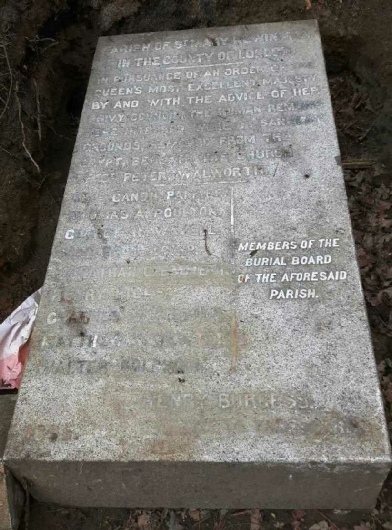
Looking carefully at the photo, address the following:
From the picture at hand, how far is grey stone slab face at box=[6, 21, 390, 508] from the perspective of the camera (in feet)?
7.19

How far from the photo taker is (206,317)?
254 centimetres

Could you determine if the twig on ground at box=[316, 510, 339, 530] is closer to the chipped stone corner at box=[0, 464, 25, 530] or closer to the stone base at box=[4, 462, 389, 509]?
the stone base at box=[4, 462, 389, 509]

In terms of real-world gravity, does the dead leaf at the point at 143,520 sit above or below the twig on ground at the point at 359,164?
below

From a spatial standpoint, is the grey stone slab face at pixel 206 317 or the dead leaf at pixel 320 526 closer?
the grey stone slab face at pixel 206 317

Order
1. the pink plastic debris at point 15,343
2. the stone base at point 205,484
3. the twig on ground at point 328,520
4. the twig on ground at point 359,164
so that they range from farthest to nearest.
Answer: the twig on ground at point 359,164 < the pink plastic debris at point 15,343 < the twig on ground at point 328,520 < the stone base at point 205,484

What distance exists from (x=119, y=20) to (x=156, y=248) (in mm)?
2648

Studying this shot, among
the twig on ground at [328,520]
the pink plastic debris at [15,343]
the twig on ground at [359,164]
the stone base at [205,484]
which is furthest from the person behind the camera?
the twig on ground at [359,164]

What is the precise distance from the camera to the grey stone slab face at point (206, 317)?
7.19 feet

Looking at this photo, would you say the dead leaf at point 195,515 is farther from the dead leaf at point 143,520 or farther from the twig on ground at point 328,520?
the twig on ground at point 328,520

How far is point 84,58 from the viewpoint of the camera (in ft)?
14.4

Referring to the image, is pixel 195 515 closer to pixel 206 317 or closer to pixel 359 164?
pixel 206 317

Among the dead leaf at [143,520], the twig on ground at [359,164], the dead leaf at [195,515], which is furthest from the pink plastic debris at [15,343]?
the twig on ground at [359,164]

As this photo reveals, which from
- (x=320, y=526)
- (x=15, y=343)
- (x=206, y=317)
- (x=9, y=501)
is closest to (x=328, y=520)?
(x=320, y=526)

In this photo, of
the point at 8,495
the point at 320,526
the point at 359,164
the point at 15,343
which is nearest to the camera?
the point at 8,495
